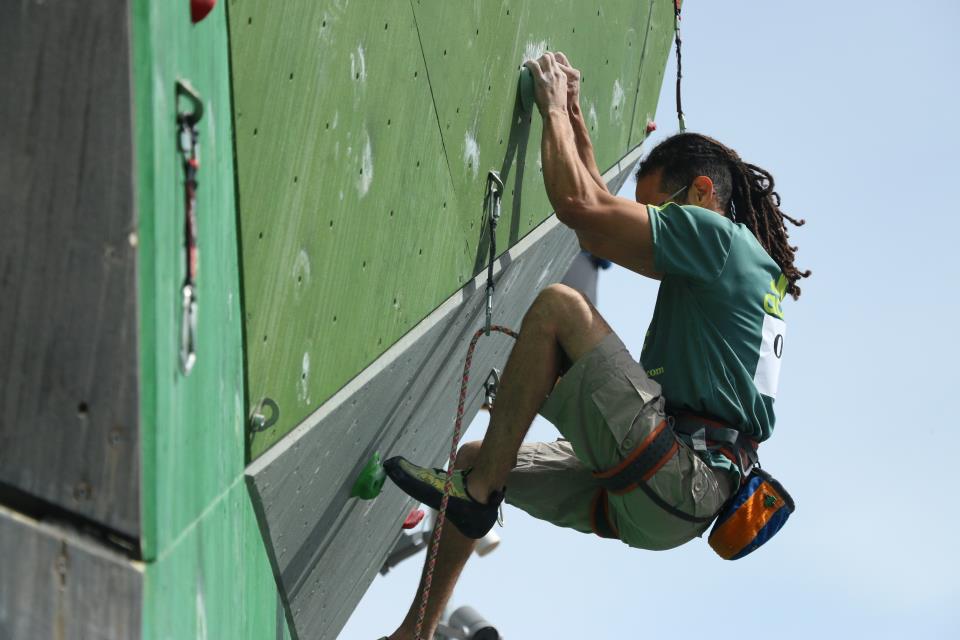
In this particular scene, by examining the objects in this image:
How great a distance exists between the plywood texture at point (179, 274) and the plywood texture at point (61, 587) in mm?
69

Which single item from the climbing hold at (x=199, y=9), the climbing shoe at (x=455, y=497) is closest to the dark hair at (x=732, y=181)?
the climbing shoe at (x=455, y=497)

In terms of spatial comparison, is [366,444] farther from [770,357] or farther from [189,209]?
[189,209]

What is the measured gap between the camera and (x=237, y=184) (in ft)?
7.26

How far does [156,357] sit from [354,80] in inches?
40.6

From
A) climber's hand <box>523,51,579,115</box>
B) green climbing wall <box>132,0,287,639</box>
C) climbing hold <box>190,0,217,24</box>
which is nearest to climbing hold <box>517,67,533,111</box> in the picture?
climber's hand <box>523,51,579,115</box>

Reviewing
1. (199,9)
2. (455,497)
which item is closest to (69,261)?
(199,9)

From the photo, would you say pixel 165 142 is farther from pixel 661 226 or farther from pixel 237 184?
pixel 661 226

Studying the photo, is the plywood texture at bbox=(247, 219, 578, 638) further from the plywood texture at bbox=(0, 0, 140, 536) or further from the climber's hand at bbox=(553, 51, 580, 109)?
the plywood texture at bbox=(0, 0, 140, 536)

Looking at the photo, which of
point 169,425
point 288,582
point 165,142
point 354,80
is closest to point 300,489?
point 288,582

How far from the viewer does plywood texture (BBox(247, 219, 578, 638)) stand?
289 cm

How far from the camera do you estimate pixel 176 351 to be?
1.88 m

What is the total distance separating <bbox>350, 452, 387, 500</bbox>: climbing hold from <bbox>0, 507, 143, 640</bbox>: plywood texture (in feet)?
5.36

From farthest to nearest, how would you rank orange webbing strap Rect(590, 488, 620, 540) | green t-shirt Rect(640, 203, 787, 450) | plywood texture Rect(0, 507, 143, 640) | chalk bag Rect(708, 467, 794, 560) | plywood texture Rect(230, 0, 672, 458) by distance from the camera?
orange webbing strap Rect(590, 488, 620, 540), chalk bag Rect(708, 467, 794, 560), green t-shirt Rect(640, 203, 787, 450), plywood texture Rect(230, 0, 672, 458), plywood texture Rect(0, 507, 143, 640)

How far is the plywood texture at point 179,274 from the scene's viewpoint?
174 centimetres
